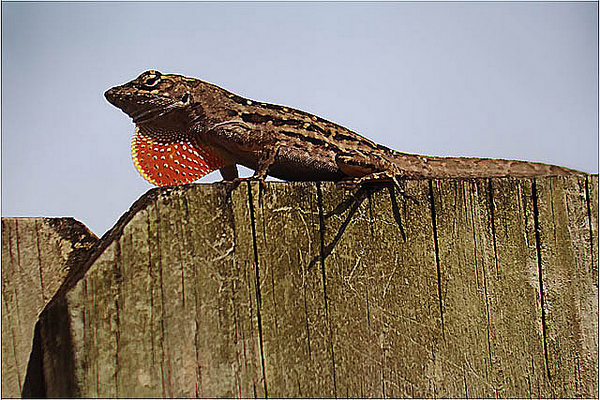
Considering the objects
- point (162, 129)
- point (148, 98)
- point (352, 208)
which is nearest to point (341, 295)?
point (352, 208)

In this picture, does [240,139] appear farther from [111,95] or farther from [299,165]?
Answer: [111,95]

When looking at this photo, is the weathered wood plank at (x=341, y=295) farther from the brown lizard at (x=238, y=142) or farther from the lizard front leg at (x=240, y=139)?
the lizard front leg at (x=240, y=139)

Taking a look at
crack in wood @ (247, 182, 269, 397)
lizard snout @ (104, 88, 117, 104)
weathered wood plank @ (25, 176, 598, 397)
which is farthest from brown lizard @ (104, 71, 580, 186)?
crack in wood @ (247, 182, 269, 397)

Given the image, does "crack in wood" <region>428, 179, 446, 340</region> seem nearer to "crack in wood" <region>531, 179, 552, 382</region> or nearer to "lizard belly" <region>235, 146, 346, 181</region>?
"crack in wood" <region>531, 179, 552, 382</region>

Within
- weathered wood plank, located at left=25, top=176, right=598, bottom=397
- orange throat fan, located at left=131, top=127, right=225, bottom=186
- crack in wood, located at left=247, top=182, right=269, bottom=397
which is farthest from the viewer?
orange throat fan, located at left=131, top=127, right=225, bottom=186

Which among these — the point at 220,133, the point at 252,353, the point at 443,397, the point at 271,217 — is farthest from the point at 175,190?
the point at 443,397

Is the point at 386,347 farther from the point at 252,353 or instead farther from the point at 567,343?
the point at 567,343
